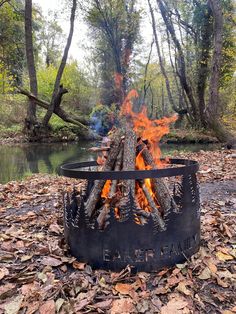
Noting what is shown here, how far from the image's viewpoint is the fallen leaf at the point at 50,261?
2039 millimetres

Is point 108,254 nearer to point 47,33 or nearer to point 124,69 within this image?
point 124,69

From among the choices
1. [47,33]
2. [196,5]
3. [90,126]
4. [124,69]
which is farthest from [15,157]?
[47,33]

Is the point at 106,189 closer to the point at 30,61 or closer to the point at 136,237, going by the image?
the point at 136,237

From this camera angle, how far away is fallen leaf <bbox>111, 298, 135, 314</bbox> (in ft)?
5.24

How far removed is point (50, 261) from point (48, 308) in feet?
1.59

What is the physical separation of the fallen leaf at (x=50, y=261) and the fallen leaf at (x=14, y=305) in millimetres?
341

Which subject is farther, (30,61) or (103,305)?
(30,61)

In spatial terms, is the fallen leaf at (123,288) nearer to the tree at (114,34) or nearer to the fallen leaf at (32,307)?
the fallen leaf at (32,307)

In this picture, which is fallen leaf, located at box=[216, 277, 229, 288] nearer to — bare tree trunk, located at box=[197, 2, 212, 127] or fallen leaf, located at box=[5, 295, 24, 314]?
fallen leaf, located at box=[5, 295, 24, 314]

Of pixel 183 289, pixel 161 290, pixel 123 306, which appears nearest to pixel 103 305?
pixel 123 306

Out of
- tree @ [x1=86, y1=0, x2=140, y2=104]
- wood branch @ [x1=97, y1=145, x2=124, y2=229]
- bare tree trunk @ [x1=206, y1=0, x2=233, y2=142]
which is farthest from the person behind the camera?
tree @ [x1=86, y1=0, x2=140, y2=104]

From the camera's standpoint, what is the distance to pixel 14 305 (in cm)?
165

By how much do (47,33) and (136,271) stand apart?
118 feet

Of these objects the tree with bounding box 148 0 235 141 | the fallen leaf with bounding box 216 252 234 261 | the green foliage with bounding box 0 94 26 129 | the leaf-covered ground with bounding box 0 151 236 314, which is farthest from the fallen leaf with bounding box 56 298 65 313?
the green foliage with bounding box 0 94 26 129
